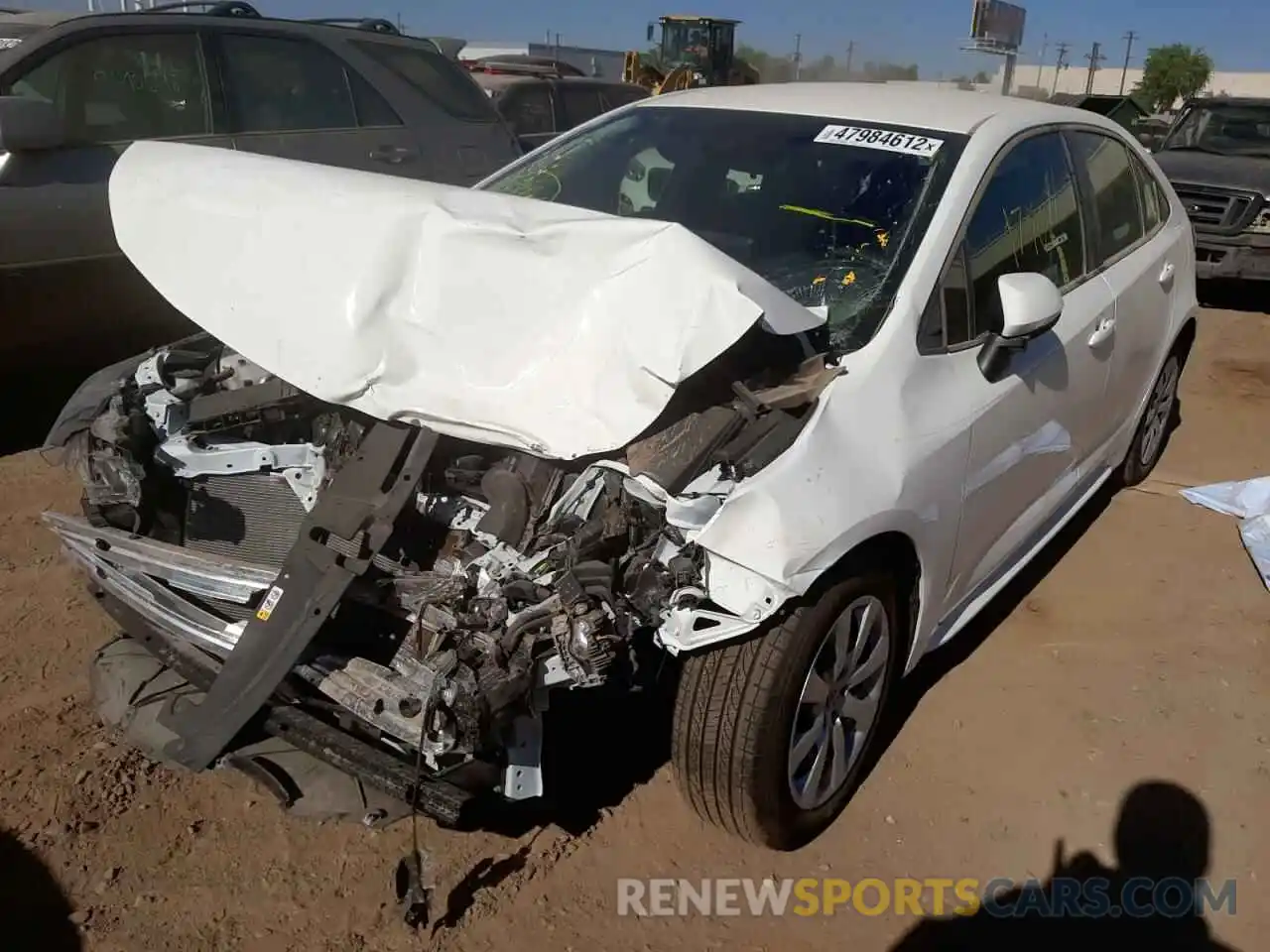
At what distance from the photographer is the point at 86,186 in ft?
15.6

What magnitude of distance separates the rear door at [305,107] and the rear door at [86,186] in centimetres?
17

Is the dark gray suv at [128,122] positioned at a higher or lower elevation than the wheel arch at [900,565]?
higher

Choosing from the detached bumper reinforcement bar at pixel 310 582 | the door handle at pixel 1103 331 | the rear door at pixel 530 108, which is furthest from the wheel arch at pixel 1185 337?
the rear door at pixel 530 108

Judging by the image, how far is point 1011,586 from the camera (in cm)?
409

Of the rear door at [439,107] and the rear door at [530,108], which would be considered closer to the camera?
the rear door at [439,107]

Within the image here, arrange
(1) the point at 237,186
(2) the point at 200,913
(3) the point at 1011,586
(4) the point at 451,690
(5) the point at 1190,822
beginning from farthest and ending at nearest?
(3) the point at 1011,586 → (5) the point at 1190,822 → (1) the point at 237,186 → (2) the point at 200,913 → (4) the point at 451,690

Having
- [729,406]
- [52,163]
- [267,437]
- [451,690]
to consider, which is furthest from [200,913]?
[52,163]

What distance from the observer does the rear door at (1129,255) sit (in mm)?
3680

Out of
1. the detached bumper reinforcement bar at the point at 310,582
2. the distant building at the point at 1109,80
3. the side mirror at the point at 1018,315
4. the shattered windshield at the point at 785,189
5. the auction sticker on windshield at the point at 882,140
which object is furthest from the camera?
the distant building at the point at 1109,80

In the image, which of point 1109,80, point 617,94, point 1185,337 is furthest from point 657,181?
point 1109,80

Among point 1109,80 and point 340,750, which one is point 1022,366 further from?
point 1109,80

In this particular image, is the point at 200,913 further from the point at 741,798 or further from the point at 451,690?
the point at 741,798

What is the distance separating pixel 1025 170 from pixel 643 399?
1795 mm

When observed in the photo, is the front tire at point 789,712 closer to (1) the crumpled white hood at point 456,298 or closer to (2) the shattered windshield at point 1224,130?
(1) the crumpled white hood at point 456,298
